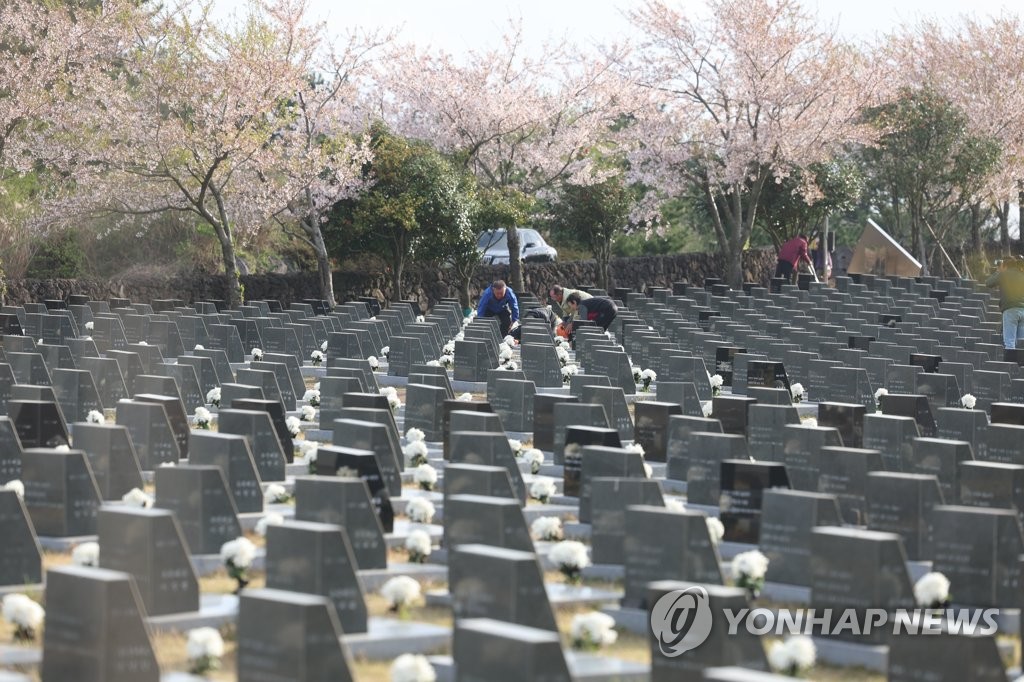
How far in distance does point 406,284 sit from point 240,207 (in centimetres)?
394

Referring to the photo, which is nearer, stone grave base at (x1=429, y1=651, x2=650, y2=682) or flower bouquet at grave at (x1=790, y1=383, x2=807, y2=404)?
stone grave base at (x1=429, y1=651, x2=650, y2=682)

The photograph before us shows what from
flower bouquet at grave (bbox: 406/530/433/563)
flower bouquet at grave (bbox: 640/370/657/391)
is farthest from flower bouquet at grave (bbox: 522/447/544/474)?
flower bouquet at grave (bbox: 640/370/657/391)

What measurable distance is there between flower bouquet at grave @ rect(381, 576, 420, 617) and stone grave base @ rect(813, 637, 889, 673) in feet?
6.51

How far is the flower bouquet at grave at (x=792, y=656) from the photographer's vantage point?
6.67 m

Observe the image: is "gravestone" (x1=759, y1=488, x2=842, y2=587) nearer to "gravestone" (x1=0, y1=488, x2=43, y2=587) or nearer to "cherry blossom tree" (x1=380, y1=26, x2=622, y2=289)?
"gravestone" (x1=0, y1=488, x2=43, y2=587)

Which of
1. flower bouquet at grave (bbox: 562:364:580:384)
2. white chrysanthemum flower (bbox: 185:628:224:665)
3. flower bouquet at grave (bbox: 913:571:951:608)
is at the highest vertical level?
flower bouquet at grave (bbox: 562:364:580:384)

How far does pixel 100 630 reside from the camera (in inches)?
248

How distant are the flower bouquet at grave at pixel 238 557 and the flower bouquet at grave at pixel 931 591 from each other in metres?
3.35

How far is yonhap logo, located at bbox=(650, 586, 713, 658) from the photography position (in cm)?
659

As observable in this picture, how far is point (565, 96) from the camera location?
120 ft

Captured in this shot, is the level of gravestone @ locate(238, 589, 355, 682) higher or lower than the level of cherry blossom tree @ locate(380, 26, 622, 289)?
lower

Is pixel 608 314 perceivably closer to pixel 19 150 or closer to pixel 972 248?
pixel 19 150

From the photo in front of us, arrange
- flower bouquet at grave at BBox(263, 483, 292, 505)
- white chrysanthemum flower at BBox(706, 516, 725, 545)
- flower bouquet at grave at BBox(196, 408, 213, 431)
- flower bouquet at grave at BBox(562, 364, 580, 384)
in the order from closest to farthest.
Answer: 1. white chrysanthemum flower at BBox(706, 516, 725, 545)
2. flower bouquet at grave at BBox(263, 483, 292, 505)
3. flower bouquet at grave at BBox(196, 408, 213, 431)
4. flower bouquet at grave at BBox(562, 364, 580, 384)

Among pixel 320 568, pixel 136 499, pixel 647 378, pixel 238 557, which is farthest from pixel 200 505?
pixel 647 378
